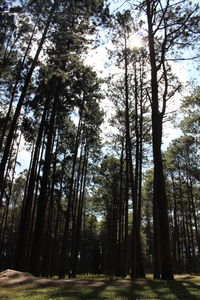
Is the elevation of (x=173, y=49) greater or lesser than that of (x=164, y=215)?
greater

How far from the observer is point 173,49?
13398 millimetres

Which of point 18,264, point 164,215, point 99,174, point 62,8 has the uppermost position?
point 62,8

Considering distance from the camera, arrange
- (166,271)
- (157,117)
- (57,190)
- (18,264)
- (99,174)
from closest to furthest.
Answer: (166,271) → (157,117) → (18,264) → (57,190) → (99,174)

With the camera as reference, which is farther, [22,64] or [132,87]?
[132,87]

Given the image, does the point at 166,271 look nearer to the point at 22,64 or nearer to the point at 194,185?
the point at 22,64

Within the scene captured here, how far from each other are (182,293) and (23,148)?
2095cm

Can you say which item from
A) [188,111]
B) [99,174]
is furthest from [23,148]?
[188,111]

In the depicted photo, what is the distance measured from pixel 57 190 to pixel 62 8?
15801 millimetres

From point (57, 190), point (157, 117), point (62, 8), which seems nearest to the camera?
point (157, 117)

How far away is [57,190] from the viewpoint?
23328 mm

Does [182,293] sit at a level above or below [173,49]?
below

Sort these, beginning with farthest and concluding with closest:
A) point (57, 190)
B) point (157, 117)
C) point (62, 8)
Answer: point (57, 190)
point (62, 8)
point (157, 117)

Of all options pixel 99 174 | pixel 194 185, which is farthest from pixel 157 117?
pixel 194 185

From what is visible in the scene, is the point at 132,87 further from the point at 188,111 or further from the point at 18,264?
the point at 18,264
